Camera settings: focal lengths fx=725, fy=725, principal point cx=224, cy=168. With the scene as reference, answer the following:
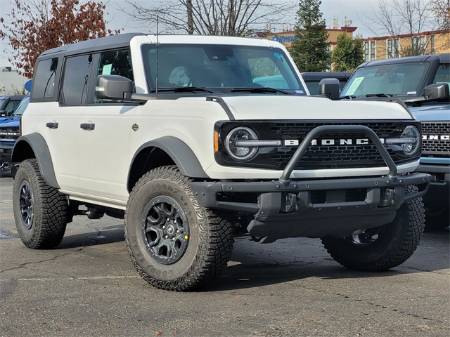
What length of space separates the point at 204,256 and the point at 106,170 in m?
1.66

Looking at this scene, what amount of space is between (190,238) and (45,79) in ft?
11.3

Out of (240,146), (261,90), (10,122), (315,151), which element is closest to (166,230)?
(240,146)

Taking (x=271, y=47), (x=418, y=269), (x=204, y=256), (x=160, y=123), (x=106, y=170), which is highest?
(x=271, y=47)

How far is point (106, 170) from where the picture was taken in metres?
6.37

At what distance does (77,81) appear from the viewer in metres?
7.15

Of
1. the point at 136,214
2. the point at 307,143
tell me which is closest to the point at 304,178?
the point at 307,143

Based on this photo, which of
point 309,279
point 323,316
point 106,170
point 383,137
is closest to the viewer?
point 323,316

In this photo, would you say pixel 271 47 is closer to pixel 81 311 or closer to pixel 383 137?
pixel 383 137

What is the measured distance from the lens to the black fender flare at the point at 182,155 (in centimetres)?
510

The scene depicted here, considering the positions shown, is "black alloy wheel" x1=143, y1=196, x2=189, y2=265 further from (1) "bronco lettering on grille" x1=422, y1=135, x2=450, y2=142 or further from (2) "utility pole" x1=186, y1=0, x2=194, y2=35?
(2) "utility pole" x1=186, y1=0, x2=194, y2=35

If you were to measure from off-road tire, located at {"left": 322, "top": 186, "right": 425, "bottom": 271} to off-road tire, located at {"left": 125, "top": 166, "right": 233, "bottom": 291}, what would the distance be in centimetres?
159

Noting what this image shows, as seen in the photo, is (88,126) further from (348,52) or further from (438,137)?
(348,52)

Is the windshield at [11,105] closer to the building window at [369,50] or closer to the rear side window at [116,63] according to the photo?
the rear side window at [116,63]

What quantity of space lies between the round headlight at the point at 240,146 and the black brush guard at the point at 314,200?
0.20 m
